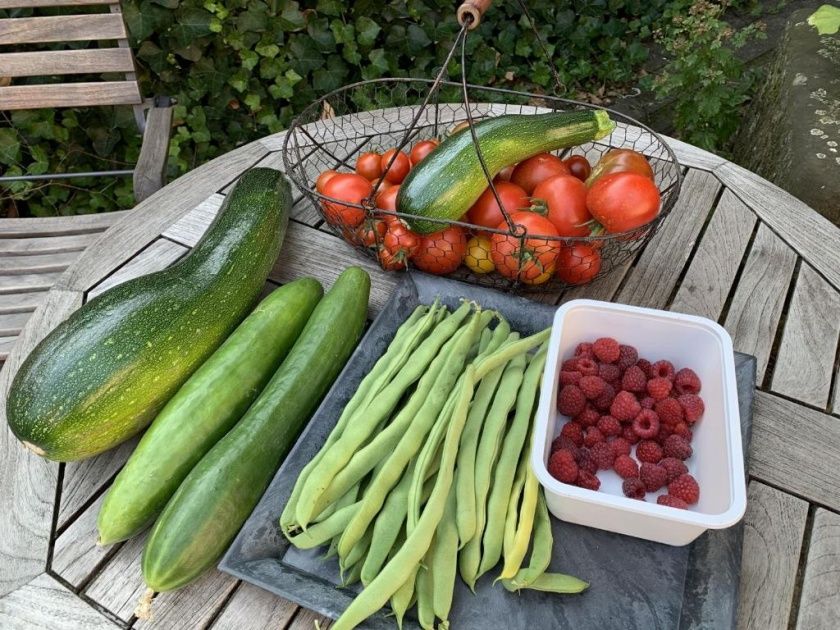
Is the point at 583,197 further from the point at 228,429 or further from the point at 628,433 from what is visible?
the point at 228,429

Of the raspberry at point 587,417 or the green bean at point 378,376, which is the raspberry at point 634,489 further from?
the green bean at point 378,376

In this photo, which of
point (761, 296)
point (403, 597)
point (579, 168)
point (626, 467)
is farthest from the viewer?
point (579, 168)

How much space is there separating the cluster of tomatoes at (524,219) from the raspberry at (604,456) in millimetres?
409

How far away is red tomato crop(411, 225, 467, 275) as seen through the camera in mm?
1372

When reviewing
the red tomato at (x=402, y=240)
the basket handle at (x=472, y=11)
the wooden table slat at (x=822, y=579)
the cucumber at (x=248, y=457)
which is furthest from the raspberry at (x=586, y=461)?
the basket handle at (x=472, y=11)

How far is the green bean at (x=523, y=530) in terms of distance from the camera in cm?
92

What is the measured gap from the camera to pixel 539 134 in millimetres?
1481

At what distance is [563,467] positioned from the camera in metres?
0.98

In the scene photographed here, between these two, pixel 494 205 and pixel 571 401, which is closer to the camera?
pixel 571 401

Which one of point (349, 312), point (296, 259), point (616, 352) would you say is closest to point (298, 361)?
point (349, 312)

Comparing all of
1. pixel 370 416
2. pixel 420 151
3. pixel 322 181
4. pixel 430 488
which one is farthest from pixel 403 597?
pixel 420 151

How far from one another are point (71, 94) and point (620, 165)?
6.09 feet

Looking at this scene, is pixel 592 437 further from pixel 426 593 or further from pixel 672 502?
pixel 426 593

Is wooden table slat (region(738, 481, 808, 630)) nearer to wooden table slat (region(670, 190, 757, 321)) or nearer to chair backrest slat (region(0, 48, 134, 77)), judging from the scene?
wooden table slat (region(670, 190, 757, 321))
